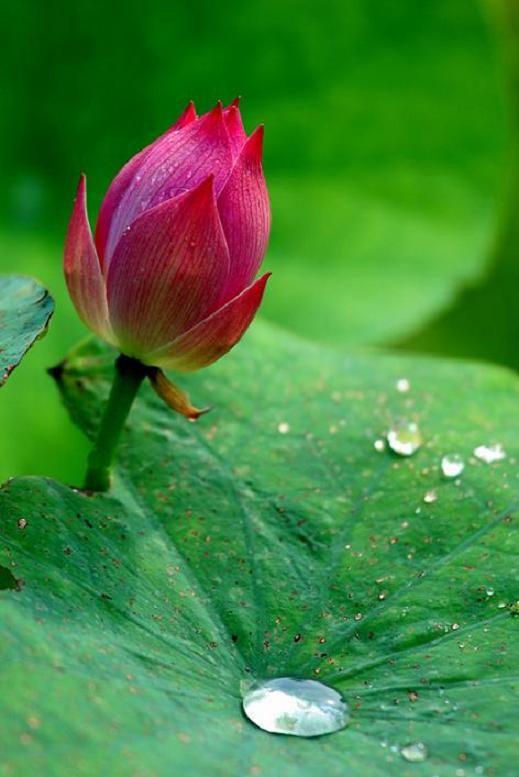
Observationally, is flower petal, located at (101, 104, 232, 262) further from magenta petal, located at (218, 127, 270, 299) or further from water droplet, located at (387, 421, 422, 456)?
water droplet, located at (387, 421, 422, 456)

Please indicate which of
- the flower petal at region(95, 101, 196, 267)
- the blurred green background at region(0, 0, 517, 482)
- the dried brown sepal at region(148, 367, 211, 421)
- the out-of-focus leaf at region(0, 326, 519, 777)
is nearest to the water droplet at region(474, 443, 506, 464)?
the out-of-focus leaf at region(0, 326, 519, 777)

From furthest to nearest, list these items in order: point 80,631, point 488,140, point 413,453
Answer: point 488,140, point 413,453, point 80,631

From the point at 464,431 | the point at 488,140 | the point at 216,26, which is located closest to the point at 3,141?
the point at 216,26

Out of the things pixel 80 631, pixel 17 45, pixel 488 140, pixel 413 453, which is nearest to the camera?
pixel 80 631

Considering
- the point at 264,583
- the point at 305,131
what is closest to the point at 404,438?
the point at 264,583

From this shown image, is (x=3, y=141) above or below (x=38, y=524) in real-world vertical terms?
above

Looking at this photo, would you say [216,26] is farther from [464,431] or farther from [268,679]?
[268,679]

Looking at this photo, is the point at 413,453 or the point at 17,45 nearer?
the point at 413,453

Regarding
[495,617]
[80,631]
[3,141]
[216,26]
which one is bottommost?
[80,631]
